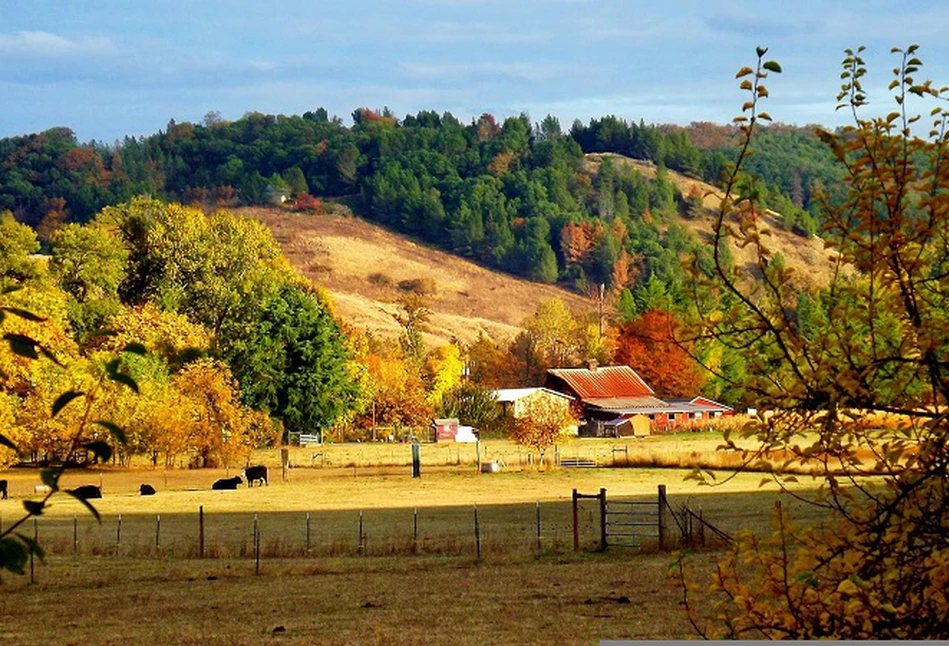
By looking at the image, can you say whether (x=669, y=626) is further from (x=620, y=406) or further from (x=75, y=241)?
(x=620, y=406)

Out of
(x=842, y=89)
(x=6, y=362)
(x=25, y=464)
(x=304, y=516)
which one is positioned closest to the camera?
(x=842, y=89)

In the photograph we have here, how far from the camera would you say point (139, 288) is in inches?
3501

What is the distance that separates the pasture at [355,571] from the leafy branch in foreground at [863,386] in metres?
8.61

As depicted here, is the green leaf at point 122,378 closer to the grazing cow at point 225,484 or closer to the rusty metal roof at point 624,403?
the grazing cow at point 225,484

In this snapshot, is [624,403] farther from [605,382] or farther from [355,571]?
[355,571]

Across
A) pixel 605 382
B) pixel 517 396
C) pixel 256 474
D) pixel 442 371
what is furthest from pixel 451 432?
pixel 256 474

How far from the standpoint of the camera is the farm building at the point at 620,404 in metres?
105

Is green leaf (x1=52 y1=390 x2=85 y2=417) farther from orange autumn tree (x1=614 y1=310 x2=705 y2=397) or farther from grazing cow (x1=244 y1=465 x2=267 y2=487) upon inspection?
orange autumn tree (x1=614 y1=310 x2=705 y2=397)

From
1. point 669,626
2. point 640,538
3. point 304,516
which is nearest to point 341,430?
point 304,516

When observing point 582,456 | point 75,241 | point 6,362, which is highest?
point 75,241

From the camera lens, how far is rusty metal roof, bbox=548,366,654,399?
110 meters

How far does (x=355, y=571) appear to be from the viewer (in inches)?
1195

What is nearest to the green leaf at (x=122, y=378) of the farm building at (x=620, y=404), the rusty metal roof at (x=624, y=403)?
the farm building at (x=620, y=404)

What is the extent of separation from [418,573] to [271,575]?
3.24 metres
